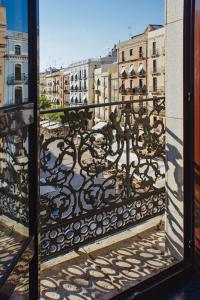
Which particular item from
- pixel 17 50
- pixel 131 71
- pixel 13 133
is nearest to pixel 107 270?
pixel 13 133

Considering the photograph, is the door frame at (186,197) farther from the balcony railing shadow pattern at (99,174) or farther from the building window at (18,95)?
the building window at (18,95)

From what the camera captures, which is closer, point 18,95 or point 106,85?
point 18,95

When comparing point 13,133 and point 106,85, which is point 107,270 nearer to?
point 13,133

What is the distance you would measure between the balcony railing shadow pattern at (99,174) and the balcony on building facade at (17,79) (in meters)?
0.95

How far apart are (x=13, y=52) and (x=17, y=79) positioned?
8 centimetres

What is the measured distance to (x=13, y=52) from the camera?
101 centimetres

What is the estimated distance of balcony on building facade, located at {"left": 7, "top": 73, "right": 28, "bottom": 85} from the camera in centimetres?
99

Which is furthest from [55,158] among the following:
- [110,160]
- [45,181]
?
A: [110,160]

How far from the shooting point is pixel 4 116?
87 cm

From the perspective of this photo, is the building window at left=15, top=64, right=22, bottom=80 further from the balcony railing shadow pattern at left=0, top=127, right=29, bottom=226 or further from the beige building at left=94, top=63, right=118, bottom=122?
the beige building at left=94, top=63, right=118, bottom=122

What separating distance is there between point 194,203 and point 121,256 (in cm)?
62

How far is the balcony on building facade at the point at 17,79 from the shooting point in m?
0.99

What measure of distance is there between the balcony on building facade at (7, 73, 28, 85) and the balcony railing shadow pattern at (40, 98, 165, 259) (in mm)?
949

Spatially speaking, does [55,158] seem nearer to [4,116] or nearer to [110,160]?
[110,160]
